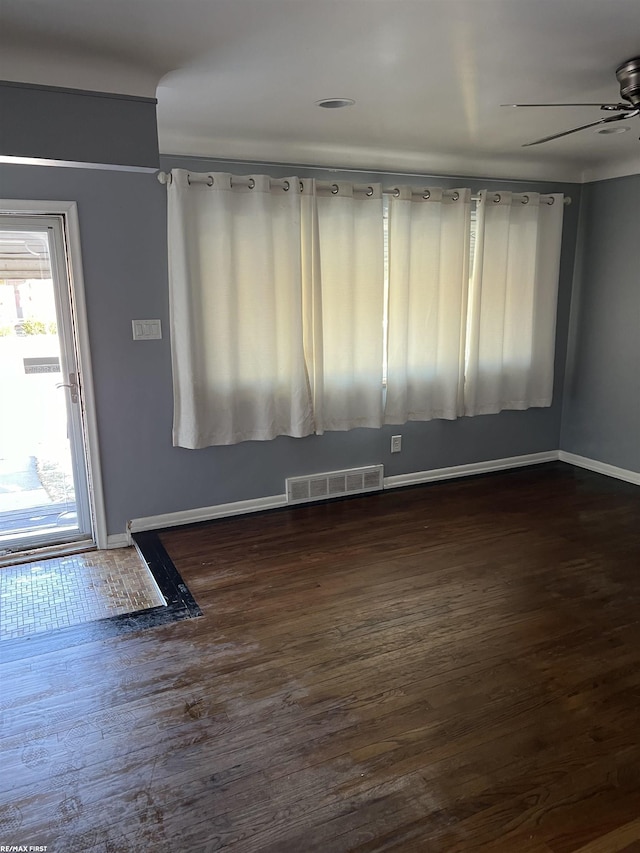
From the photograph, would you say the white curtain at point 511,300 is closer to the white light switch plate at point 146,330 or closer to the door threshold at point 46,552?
the white light switch plate at point 146,330

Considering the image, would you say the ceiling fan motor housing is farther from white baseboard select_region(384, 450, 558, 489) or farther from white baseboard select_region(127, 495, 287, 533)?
white baseboard select_region(127, 495, 287, 533)

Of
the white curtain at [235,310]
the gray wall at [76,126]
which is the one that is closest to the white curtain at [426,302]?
the white curtain at [235,310]

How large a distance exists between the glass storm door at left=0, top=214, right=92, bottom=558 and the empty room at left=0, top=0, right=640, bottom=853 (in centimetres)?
2

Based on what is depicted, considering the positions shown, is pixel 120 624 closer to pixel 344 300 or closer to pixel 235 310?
pixel 235 310

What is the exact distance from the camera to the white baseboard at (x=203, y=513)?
3.85 meters

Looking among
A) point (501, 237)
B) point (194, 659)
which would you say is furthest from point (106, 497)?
point (501, 237)

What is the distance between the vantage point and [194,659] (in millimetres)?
2553

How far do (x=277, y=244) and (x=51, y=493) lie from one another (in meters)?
2.12

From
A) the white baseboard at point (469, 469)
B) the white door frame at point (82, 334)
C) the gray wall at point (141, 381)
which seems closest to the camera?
the white door frame at point (82, 334)

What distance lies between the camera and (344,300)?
414cm

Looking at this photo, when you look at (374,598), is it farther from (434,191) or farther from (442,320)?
(434,191)

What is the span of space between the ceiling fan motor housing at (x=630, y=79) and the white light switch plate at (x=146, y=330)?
8.79 ft

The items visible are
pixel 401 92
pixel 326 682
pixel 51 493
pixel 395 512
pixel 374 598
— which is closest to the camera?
pixel 326 682

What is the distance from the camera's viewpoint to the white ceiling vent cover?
4.34m
